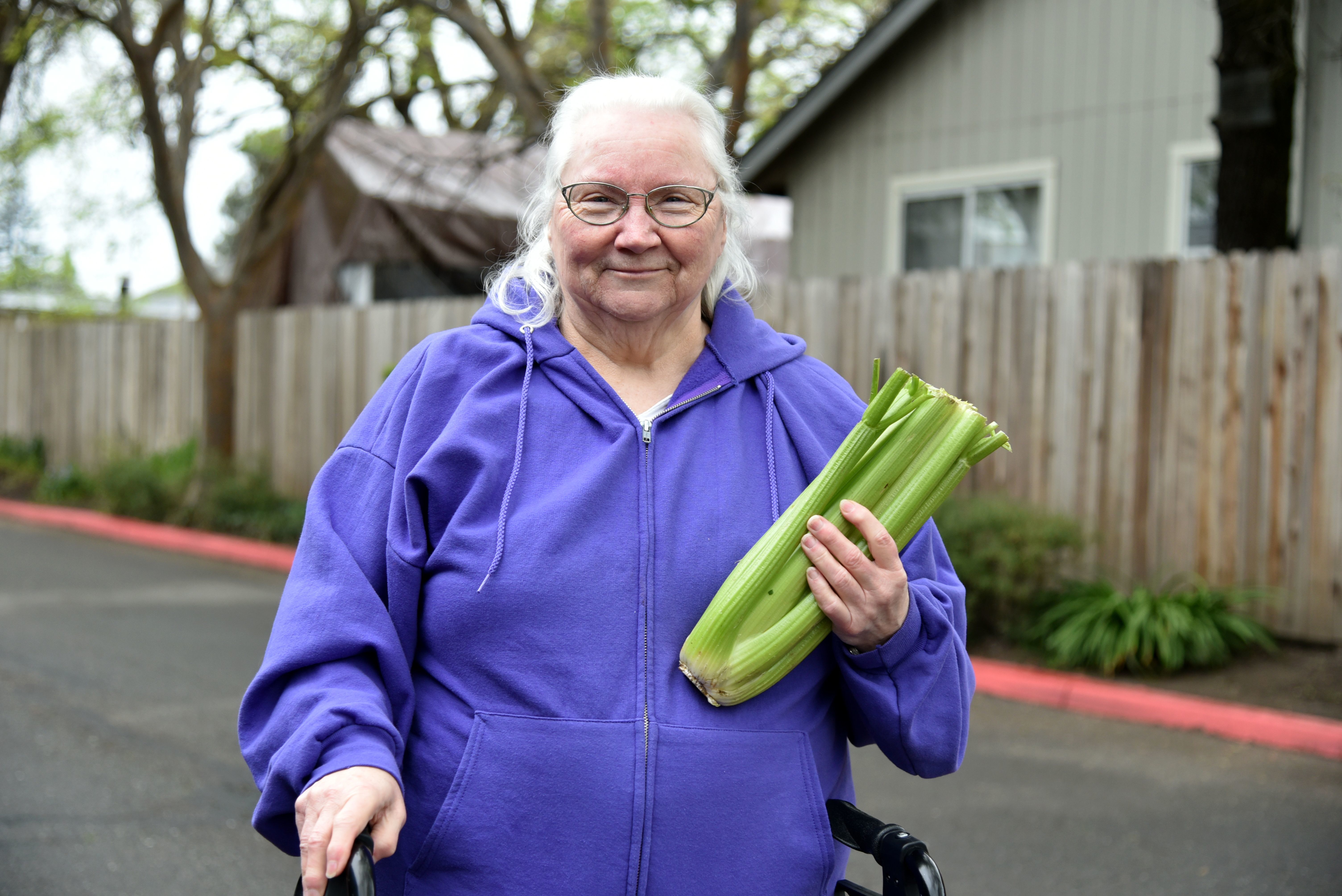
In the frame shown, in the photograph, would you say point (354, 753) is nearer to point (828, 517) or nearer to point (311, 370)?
point (828, 517)

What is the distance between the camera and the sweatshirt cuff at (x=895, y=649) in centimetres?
184

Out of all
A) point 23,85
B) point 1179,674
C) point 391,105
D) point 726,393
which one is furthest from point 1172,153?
point 391,105

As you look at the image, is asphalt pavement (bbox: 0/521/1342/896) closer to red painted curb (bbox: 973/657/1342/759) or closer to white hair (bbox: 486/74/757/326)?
red painted curb (bbox: 973/657/1342/759)

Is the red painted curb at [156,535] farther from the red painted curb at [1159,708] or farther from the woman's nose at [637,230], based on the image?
the woman's nose at [637,230]

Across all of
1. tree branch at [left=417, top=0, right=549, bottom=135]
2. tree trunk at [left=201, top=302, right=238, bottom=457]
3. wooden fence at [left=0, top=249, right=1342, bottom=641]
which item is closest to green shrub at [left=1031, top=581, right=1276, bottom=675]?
wooden fence at [left=0, top=249, right=1342, bottom=641]

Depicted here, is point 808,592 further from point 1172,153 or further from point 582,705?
point 1172,153

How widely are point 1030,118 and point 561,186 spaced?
35.1 ft

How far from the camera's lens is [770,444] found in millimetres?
2008

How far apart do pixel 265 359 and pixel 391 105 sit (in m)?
11.0

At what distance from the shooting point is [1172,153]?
425 inches

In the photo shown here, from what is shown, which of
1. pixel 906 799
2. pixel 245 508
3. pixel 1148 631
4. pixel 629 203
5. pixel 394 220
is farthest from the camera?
pixel 394 220

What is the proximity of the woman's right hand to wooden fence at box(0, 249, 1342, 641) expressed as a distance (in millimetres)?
6795

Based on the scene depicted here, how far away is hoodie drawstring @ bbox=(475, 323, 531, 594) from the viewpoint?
1.81 metres

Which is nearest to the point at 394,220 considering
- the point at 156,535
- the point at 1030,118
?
the point at 156,535
